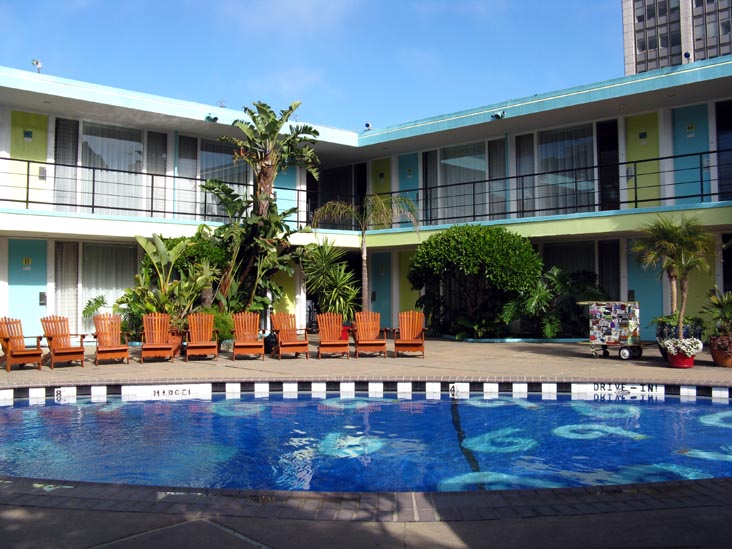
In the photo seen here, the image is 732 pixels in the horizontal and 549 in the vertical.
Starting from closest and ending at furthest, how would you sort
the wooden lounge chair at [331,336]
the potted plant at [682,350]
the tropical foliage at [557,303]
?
1. the potted plant at [682,350]
2. the wooden lounge chair at [331,336]
3. the tropical foliage at [557,303]

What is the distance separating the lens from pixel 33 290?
16.3 meters

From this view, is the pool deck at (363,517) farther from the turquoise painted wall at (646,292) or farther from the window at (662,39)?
the window at (662,39)

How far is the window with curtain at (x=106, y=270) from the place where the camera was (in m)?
17.1

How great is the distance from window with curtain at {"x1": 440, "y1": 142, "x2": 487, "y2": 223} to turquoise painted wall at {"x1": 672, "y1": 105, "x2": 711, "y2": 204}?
5.11 m

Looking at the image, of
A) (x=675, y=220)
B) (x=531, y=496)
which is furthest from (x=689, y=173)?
(x=531, y=496)

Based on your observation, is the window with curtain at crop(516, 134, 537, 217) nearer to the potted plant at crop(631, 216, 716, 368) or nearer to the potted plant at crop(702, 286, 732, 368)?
the potted plant at crop(631, 216, 716, 368)

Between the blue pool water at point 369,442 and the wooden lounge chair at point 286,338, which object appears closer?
the blue pool water at point 369,442

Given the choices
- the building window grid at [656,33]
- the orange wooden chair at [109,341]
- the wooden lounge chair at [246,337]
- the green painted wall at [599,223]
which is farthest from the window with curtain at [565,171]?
the building window grid at [656,33]

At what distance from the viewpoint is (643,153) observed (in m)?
16.7

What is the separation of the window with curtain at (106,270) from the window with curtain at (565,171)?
1121 centimetres

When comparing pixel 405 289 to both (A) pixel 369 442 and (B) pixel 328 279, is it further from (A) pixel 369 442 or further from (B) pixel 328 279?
(A) pixel 369 442

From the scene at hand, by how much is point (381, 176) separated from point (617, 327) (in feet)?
35.2

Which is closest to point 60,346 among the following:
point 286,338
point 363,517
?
point 286,338

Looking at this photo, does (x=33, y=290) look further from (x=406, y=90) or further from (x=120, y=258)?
(x=406, y=90)
